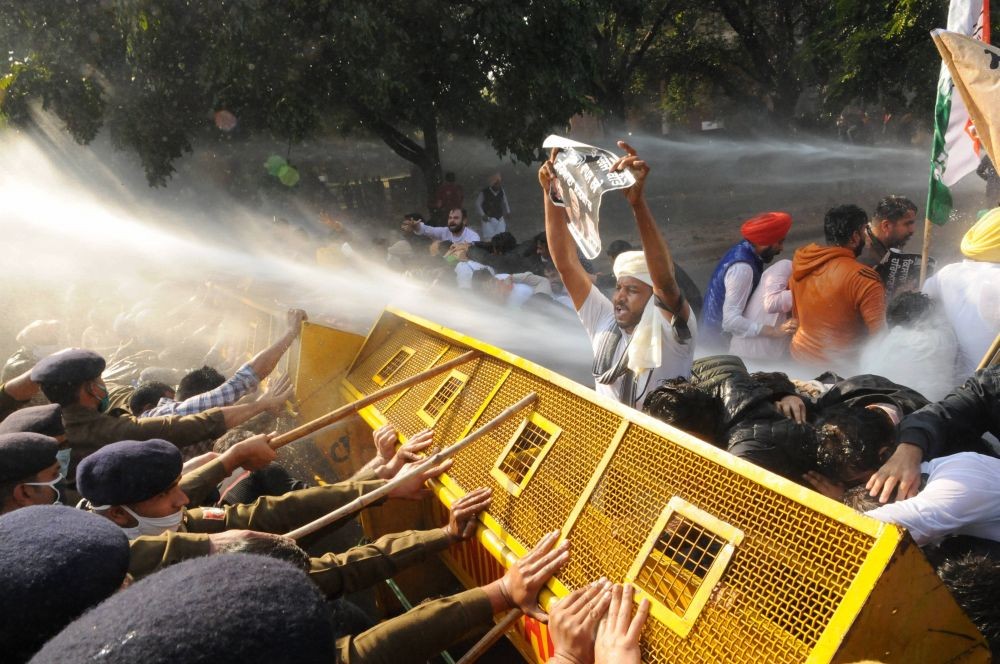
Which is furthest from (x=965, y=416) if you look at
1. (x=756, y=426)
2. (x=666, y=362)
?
(x=666, y=362)

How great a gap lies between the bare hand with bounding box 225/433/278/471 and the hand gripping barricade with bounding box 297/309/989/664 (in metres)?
0.92

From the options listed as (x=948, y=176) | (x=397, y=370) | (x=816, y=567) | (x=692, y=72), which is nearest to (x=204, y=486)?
(x=397, y=370)

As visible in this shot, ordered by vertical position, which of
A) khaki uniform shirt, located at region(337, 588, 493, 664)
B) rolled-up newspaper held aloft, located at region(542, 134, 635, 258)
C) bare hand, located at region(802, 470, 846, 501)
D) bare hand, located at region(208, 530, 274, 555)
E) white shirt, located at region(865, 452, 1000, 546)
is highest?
rolled-up newspaper held aloft, located at region(542, 134, 635, 258)

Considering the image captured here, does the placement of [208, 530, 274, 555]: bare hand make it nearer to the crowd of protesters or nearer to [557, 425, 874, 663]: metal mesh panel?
the crowd of protesters

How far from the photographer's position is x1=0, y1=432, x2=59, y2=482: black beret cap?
264cm

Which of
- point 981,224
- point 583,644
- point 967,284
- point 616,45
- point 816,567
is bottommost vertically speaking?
point 583,644

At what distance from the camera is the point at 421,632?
2.09 meters

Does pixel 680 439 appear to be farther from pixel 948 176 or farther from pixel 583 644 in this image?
pixel 948 176

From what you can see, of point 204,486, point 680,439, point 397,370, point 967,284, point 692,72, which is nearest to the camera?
point 680,439

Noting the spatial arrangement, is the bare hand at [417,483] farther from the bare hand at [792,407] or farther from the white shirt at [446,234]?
the white shirt at [446,234]

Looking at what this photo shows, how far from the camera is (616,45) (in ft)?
59.6

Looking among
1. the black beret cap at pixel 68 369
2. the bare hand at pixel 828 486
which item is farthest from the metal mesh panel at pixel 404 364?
the bare hand at pixel 828 486

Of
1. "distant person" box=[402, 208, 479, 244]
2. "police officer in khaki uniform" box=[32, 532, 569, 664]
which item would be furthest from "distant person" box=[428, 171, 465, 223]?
"police officer in khaki uniform" box=[32, 532, 569, 664]

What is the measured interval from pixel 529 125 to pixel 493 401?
8.17 m
